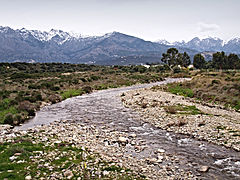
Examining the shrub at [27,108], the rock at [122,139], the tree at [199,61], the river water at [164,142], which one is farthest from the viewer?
the tree at [199,61]

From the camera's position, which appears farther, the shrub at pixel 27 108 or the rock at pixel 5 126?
the shrub at pixel 27 108

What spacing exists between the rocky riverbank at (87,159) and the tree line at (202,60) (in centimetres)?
9393

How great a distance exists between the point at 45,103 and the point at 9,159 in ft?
62.4

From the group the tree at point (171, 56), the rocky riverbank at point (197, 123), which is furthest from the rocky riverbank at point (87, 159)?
the tree at point (171, 56)

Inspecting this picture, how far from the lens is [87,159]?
33.3 feet

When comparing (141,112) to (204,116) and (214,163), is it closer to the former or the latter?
(204,116)

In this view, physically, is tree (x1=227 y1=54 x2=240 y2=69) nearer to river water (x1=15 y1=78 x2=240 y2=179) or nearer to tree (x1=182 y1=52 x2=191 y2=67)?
tree (x1=182 y1=52 x2=191 y2=67)

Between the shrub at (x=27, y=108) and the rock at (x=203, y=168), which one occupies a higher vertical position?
the rock at (x=203, y=168)

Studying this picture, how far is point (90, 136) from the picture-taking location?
14.1m

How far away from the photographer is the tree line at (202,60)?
93.2 meters

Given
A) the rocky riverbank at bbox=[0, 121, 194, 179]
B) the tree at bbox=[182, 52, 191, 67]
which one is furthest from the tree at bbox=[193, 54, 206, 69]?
the rocky riverbank at bbox=[0, 121, 194, 179]

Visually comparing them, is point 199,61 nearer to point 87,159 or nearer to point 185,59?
point 185,59

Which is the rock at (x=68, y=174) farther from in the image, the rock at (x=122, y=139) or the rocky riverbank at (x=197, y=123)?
the rocky riverbank at (x=197, y=123)

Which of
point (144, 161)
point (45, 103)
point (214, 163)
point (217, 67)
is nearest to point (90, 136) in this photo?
point (144, 161)
